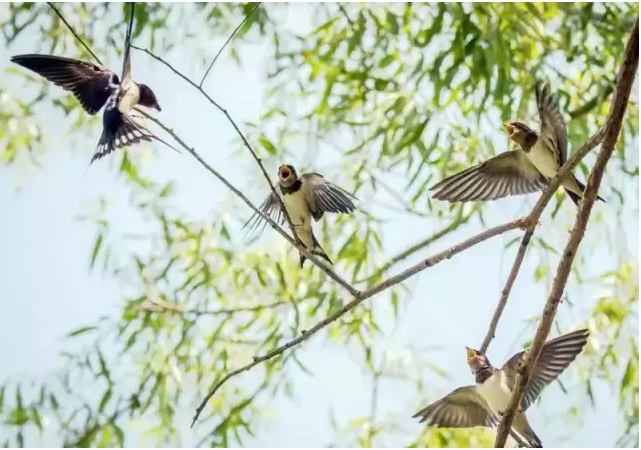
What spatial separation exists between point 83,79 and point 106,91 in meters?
0.03

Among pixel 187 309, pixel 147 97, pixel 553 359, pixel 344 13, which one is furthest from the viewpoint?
pixel 187 309

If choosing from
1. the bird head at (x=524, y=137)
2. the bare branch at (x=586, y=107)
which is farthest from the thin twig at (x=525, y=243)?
the bare branch at (x=586, y=107)

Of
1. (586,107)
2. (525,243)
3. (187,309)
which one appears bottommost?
(525,243)

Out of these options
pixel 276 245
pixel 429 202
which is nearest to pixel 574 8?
pixel 429 202

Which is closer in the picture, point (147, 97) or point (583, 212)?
point (583, 212)

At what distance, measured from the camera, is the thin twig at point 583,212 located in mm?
772

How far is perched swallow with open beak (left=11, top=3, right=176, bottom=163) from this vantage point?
98 centimetres

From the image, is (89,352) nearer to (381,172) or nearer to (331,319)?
(381,172)

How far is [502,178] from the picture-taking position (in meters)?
1.23

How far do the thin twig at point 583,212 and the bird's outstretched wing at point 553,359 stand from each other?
28cm

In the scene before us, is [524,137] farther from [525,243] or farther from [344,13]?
[344,13]

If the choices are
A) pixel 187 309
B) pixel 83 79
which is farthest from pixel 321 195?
pixel 187 309

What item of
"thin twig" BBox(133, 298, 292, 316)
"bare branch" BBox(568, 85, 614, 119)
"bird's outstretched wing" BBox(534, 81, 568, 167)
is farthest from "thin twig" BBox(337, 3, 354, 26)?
"bird's outstretched wing" BBox(534, 81, 568, 167)

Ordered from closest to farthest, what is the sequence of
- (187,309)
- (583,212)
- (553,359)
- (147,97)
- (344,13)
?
(583,212)
(147,97)
(553,359)
(344,13)
(187,309)
